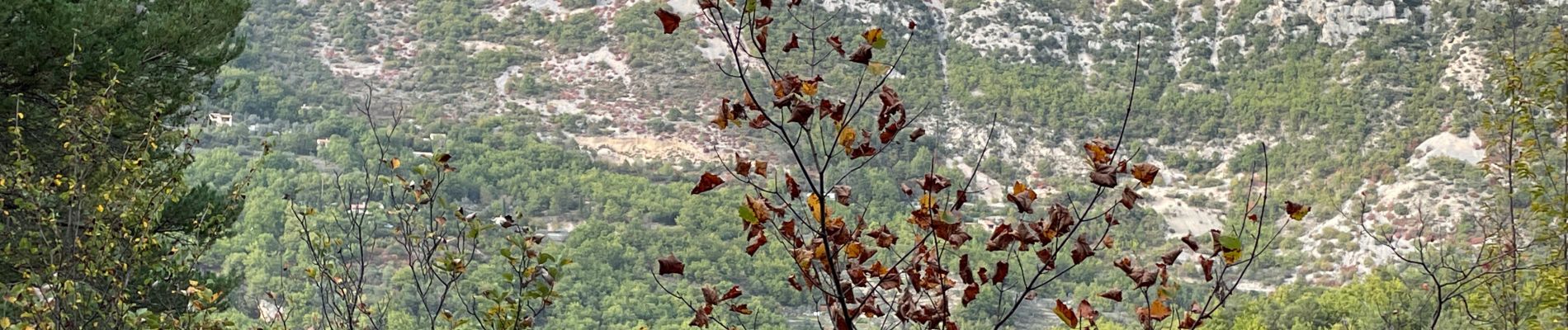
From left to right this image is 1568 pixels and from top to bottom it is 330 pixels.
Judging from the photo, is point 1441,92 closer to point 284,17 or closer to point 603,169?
point 603,169

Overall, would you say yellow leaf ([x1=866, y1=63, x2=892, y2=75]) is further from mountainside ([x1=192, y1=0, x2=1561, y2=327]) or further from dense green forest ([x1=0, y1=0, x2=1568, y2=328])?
mountainside ([x1=192, y1=0, x2=1561, y2=327])

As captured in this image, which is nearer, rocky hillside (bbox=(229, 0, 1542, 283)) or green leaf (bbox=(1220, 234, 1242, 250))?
green leaf (bbox=(1220, 234, 1242, 250))

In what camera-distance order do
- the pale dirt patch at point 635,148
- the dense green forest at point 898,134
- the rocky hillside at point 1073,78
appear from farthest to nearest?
the pale dirt patch at point 635,148, the rocky hillside at point 1073,78, the dense green forest at point 898,134

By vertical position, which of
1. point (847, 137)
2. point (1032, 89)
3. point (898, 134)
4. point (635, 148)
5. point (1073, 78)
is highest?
point (847, 137)

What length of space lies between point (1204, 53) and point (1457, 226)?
16030 millimetres

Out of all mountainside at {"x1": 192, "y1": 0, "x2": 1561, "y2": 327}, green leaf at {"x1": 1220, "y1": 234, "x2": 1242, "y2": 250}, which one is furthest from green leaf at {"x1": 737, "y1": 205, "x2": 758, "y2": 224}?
mountainside at {"x1": 192, "y1": 0, "x2": 1561, "y2": 327}

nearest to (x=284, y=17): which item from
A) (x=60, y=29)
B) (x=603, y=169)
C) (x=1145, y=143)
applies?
(x=603, y=169)

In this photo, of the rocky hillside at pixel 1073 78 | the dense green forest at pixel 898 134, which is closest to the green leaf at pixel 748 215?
the dense green forest at pixel 898 134

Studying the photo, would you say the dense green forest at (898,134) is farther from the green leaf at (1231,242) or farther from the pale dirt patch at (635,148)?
the green leaf at (1231,242)

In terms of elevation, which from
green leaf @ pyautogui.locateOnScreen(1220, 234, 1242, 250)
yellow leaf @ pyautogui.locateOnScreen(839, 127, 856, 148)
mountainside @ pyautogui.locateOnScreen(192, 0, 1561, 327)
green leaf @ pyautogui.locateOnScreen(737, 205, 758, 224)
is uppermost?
yellow leaf @ pyautogui.locateOnScreen(839, 127, 856, 148)

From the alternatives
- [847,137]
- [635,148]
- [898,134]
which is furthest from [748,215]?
[635,148]

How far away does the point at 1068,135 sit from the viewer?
4362 centimetres

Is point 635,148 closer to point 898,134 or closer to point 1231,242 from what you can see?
point 898,134

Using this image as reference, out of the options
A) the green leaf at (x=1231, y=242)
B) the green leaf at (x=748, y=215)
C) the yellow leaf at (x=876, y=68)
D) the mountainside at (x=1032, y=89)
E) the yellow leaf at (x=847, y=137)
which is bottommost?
the mountainside at (x=1032, y=89)
